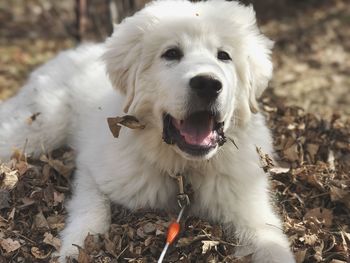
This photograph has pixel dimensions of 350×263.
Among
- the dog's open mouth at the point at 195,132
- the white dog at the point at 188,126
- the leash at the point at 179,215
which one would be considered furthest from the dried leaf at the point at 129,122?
the leash at the point at 179,215

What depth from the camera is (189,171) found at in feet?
10.9

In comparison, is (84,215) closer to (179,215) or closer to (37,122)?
(179,215)

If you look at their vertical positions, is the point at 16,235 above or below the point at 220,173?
below

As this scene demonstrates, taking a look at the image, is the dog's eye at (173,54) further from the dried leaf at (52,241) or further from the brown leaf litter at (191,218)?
the dried leaf at (52,241)

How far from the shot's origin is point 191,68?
290 centimetres

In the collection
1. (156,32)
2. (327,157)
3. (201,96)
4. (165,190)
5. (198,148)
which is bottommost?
(327,157)

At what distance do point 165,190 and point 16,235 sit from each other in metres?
0.98

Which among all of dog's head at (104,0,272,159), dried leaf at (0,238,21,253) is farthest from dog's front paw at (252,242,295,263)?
dried leaf at (0,238,21,253)

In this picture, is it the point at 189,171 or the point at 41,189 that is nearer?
the point at 189,171

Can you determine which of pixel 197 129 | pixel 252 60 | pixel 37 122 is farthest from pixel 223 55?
pixel 37 122

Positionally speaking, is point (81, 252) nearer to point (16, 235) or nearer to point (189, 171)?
point (16, 235)

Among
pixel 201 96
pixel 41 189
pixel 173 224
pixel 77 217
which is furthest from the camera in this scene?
pixel 41 189

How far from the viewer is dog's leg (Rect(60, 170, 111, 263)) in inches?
123

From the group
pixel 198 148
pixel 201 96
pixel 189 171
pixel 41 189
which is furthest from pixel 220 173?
pixel 41 189
